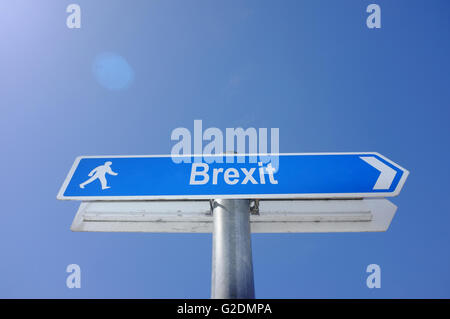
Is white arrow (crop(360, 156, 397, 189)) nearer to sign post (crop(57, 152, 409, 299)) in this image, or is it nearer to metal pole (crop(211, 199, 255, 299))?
sign post (crop(57, 152, 409, 299))

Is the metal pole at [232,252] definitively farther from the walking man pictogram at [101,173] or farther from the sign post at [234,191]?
the walking man pictogram at [101,173]

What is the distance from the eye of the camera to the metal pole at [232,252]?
1175mm

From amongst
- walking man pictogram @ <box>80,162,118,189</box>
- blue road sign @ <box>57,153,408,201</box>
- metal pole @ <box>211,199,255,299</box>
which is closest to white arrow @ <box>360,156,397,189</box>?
blue road sign @ <box>57,153,408,201</box>

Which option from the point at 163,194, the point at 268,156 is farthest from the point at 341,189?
the point at 163,194

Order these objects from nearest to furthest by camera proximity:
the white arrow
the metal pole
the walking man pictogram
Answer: the metal pole, the white arrow, the walking man pictogram

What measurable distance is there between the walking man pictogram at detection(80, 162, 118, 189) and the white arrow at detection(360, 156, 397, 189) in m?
1.36

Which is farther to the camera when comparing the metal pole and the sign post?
the sign post

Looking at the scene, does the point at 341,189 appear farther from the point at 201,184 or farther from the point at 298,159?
the point at 201,184

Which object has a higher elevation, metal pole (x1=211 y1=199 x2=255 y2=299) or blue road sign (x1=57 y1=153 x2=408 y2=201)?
blue road sign (x1=57 y1=153 x2=408 y2=201)

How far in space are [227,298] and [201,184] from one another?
60 centimetres

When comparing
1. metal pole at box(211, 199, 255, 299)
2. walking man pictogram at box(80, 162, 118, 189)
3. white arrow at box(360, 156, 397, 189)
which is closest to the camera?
metal pole at box(211, 199, 255, 299)

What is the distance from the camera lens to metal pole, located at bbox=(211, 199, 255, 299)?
1.18m

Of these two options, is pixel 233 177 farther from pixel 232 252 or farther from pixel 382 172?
pixel 382 172

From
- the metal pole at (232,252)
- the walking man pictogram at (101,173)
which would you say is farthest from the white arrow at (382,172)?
the walking man pictogram at (101,173)
